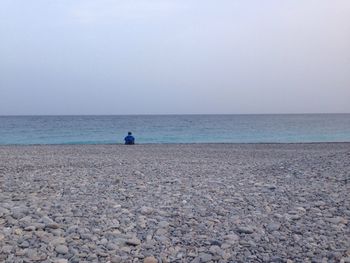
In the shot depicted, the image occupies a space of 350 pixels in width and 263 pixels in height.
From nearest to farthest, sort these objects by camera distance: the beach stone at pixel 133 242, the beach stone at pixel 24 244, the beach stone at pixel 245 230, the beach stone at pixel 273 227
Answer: the beach stone at pixel 24 244 < the beach stone at pixel 133 242 < the beach stone at pixel 245 230 < the beach stone at pixel 273 227

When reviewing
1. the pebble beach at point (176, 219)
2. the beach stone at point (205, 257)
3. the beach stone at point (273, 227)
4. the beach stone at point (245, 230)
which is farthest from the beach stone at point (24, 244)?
the beach stone at point (273, 227)

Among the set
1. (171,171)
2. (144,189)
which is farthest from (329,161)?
(144,189)

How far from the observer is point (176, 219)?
7.02 m

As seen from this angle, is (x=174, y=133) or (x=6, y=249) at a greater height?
(x=6, y=249)

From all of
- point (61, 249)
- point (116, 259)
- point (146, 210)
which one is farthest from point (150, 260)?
point (146, 210)

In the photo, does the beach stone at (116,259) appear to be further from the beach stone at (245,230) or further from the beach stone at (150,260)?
the beach stone at (245,230)

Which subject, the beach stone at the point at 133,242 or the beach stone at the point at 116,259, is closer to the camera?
the beach stone at the point at 116,259

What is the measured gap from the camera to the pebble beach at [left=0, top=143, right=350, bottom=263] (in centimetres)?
558

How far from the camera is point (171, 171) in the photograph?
43.8 feet

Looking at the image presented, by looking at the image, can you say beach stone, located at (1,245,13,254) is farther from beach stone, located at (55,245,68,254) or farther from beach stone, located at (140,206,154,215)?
beach stone, located at (140,206,154,215)

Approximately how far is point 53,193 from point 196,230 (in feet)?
13.0

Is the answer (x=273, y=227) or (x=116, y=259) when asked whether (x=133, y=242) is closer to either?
(x=116, y=259)

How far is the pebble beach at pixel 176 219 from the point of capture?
18.3ft

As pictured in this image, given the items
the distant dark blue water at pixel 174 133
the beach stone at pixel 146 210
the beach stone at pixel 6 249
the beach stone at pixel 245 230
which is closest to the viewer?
the beach stone at pixel 6 249
